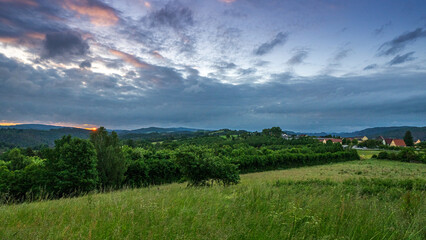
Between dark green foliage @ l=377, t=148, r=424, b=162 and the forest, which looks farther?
dark green foliage @ l=377, t=148, r=424, b=162

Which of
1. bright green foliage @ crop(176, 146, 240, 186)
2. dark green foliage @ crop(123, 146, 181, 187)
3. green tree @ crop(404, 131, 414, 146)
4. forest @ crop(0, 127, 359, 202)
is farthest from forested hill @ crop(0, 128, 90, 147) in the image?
green tree @ crop(404, 131, 414, 146)

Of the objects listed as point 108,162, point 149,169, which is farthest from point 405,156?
point 108,162

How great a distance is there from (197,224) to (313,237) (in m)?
1.70

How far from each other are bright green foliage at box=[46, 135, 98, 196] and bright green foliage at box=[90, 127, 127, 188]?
2.74 metres

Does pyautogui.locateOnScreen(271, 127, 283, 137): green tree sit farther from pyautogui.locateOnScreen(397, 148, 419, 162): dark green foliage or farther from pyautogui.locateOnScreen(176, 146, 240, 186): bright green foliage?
pyautogui.locateOnScreen(176, 146, 240, 186): bright green foliage

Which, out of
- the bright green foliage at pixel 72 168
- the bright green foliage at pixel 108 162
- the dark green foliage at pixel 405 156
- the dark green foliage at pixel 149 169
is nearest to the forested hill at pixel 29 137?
the dark green foliage at pixel 149 169

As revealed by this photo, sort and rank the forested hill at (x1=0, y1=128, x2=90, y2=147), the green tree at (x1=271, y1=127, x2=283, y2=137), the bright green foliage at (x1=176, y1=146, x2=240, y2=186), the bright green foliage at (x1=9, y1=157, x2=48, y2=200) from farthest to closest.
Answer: the forested hill at (x1=0, y1=128, x2=90, y2=147) → the green tree at (x1=271, y1=127, x2=283, y2=137) → the bright green foliage at (x1=9, y1=157, x2=48, y2=200) → the bright green foliage at (x1=176, y1=146, x2=240, y2=186)

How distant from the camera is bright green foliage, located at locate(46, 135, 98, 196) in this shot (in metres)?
23.5

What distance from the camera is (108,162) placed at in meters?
28.6

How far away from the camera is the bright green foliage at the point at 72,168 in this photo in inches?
925

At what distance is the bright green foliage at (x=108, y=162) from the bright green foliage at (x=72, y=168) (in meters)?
2.74

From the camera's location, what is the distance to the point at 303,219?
12.2 ft

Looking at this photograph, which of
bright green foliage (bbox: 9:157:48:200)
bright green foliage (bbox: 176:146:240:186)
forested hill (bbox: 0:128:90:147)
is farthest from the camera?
forested hill (bbox: 0:128:90:147)

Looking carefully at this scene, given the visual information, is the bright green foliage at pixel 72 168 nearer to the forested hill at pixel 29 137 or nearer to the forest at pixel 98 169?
the forest at pixel 98 169
